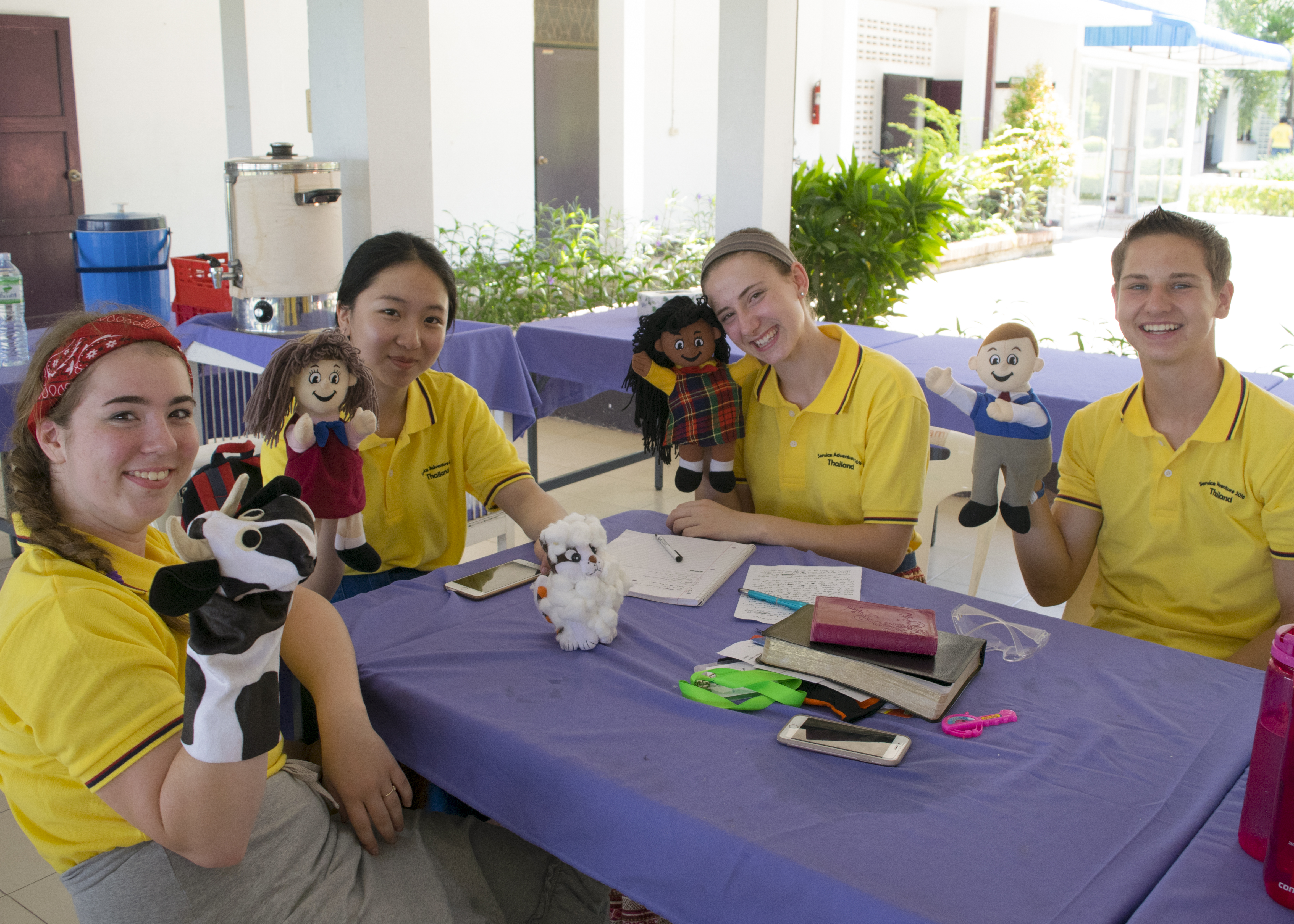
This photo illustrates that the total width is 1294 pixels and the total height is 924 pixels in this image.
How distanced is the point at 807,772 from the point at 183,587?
742mm

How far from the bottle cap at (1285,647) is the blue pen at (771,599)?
2.43 ft

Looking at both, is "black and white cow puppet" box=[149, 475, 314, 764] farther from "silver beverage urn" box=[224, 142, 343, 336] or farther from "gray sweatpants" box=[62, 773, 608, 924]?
"silver beverage urn" box=[224, 142, 343, 336]

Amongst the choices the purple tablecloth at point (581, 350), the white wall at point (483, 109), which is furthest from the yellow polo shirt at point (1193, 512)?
the white wall at point (483, 109)

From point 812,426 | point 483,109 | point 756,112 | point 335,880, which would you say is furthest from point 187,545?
point 483,109

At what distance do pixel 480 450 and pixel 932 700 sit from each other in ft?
3.85

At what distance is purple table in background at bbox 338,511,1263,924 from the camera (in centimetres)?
104

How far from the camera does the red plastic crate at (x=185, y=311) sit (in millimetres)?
4078

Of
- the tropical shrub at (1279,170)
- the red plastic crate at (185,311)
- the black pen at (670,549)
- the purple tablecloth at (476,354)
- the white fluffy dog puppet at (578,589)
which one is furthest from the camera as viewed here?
the tropical shrub at (1279,170)

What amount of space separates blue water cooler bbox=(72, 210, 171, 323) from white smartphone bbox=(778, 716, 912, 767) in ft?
9.66

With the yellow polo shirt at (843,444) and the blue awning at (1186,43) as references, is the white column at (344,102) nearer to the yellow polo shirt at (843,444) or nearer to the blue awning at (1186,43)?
the yellow polo shirt at (843,444)

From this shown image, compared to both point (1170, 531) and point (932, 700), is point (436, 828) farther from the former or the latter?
point (1170, 531)

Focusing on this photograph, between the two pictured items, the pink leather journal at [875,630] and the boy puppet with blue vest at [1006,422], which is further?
the boy puppet with blue vest at [1006,422]

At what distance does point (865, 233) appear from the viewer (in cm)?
569

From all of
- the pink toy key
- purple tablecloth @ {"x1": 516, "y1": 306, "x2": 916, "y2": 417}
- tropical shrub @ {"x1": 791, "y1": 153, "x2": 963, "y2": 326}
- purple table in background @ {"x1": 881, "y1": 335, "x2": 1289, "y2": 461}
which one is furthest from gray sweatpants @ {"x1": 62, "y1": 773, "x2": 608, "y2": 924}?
tropical shrub @ {"x1": 791, "y1": 153, "x2": 963, "y2": 326}
